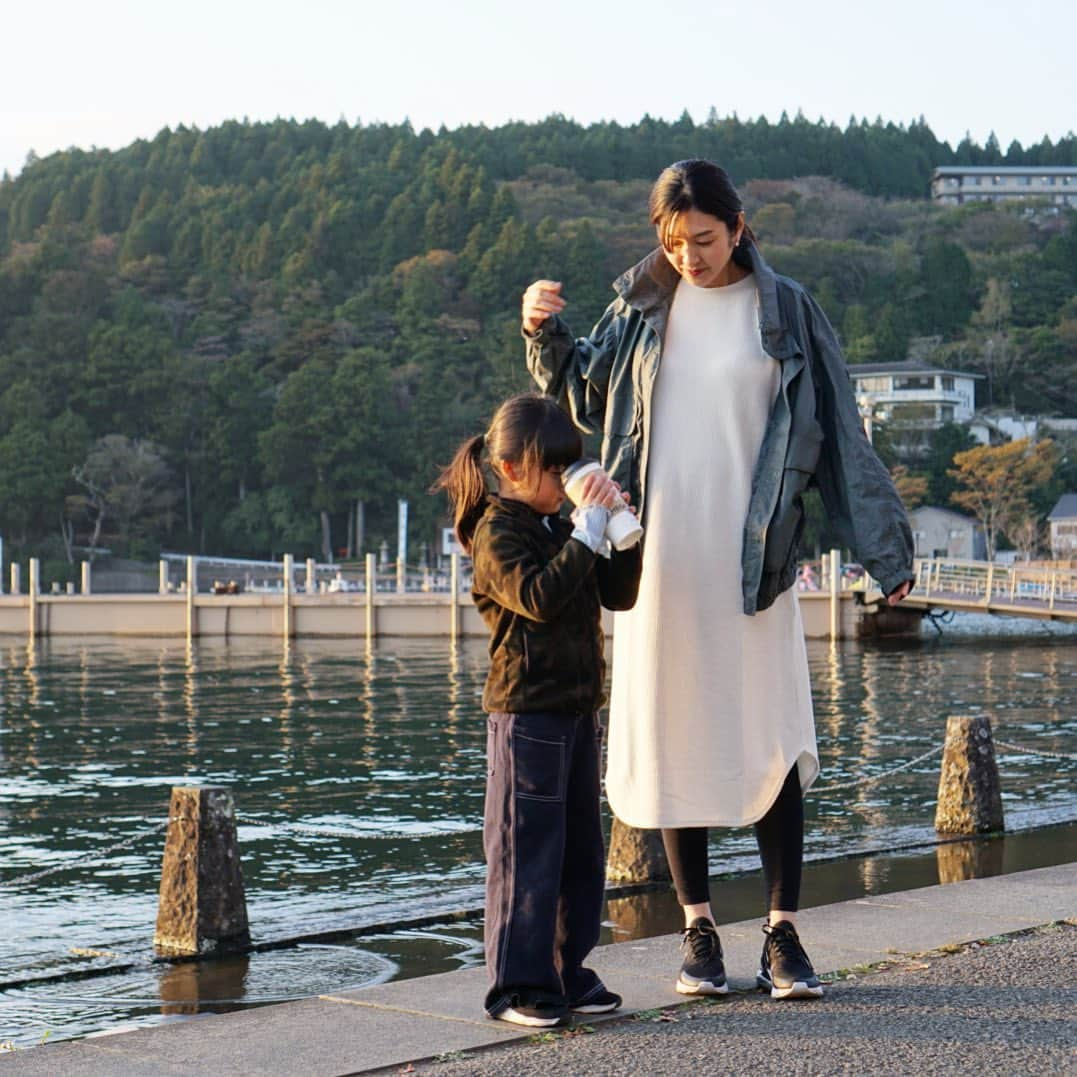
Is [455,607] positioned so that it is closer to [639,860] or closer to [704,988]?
[639,860]

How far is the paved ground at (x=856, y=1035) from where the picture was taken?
303cm

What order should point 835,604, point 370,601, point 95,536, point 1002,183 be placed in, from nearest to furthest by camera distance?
point 835,604
point 370,601
point 95,536
point 1002,183

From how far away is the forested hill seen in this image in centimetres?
7969

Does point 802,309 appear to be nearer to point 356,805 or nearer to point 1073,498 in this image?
point 356,805

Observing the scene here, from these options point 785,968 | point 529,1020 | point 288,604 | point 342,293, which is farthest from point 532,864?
point 342,293

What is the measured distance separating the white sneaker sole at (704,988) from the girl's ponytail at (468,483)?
3.27 ft

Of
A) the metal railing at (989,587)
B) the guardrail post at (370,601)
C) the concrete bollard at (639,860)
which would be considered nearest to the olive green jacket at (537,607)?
the concrete bollard at (639,860)

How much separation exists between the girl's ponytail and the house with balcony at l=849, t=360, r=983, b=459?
8223 centimetres

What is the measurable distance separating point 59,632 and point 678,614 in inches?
1726

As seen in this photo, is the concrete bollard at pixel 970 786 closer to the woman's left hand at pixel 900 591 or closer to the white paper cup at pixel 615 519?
the woman's left hand at pixel 900 591

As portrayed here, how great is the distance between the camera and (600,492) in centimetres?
340

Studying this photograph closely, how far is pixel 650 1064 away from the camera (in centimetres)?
306

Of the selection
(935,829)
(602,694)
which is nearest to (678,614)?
(602,694)

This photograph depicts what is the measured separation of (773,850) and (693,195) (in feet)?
4.53
